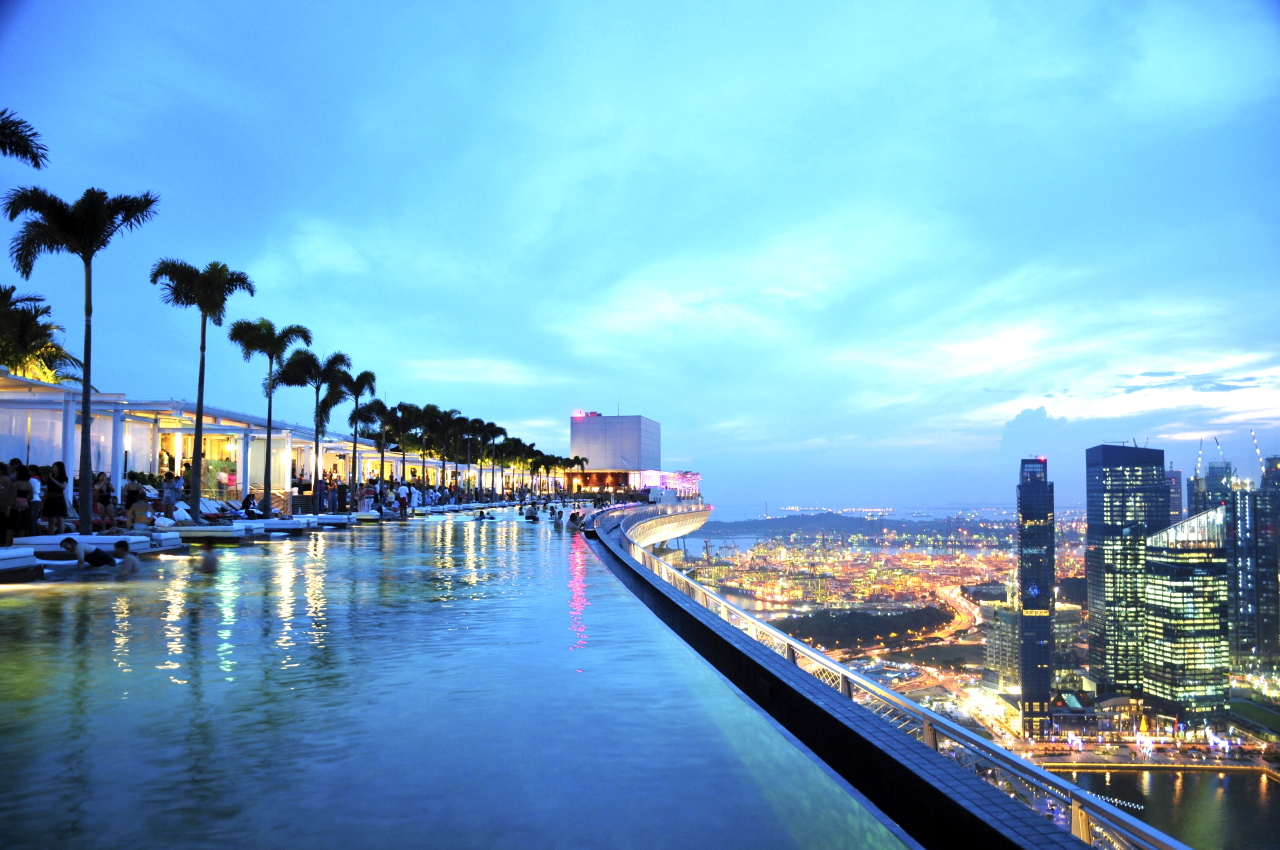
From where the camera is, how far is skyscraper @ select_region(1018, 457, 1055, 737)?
1617cm

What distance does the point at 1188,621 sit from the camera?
19.7 meters

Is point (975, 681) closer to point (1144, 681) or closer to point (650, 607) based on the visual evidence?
point (1144, 681)

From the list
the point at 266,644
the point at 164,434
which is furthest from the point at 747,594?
the point at 266,644

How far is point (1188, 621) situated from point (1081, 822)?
20.6 meters

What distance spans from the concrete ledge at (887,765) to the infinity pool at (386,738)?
131 millimetres

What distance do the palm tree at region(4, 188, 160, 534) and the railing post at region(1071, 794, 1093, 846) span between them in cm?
1702

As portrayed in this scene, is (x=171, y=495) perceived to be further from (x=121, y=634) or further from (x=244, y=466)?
(x=121, y=634)

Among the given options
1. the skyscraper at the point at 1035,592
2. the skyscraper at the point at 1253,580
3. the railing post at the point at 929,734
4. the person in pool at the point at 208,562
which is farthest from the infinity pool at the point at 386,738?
the skyscraper at the point at 1253,580

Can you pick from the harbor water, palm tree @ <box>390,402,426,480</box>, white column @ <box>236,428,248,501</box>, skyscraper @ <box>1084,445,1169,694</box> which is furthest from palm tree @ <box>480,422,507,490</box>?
the harbor water

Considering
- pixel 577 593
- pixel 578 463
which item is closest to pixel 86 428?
pixel 577 593

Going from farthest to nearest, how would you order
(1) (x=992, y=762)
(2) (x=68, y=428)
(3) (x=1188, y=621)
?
1. (2) (x=68, y=428)
2. (3) (x=1188, y=621)
3. (1) (x=992, y=762)

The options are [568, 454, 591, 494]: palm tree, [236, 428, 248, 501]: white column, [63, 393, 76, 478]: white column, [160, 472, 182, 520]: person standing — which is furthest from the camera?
[568, 454, 591, 494]: palm tree

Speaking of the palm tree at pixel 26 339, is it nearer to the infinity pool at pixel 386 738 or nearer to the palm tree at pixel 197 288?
the palm tree at pixel 197 288

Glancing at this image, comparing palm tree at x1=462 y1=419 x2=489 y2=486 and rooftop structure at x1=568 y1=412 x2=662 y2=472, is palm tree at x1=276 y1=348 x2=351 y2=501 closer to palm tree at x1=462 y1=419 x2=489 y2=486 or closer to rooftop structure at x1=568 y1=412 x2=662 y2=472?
palm tree at x1=462 y1=419 x2=489 y2=486
